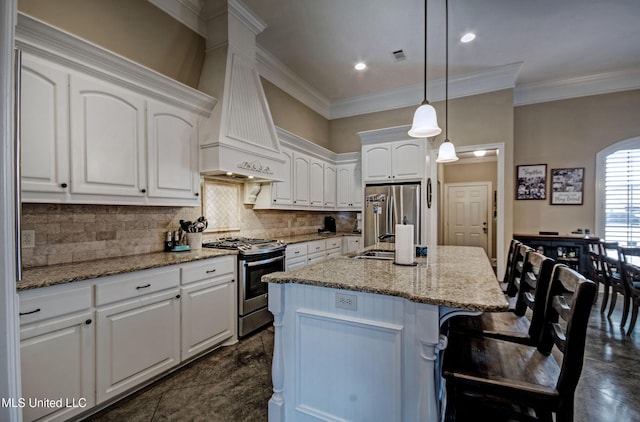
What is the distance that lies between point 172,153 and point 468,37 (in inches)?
139

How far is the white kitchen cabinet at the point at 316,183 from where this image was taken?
4.67 metres

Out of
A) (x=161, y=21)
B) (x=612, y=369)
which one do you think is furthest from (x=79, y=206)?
(x=612, y=369)

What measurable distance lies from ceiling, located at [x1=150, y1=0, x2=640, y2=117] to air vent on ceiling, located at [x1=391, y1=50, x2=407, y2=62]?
5 cm

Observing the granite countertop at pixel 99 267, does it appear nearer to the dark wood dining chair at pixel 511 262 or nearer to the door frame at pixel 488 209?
the dark wood dining chair at pixel 511 262

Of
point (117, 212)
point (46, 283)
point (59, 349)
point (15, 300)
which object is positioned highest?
point (117, 212)

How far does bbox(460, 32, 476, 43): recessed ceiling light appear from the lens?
134 inches

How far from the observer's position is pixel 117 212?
7.88 ft

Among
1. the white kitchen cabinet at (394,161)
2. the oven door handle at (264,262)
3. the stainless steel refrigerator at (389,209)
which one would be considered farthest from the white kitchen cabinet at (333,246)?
the oven door handle at (264,262)

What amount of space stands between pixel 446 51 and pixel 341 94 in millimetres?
2054

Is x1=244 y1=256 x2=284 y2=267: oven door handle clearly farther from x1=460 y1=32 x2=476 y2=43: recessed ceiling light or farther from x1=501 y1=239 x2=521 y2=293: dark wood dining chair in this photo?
x1=460 y1=32 x2=476 y2=43: recessed ceiling light

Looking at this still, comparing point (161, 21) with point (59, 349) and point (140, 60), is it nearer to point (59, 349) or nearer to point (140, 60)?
point (140, 60)

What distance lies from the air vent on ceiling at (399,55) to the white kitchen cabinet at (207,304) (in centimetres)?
329

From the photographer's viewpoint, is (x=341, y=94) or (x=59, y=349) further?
(x=341, y=94)

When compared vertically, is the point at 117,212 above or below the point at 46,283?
above
